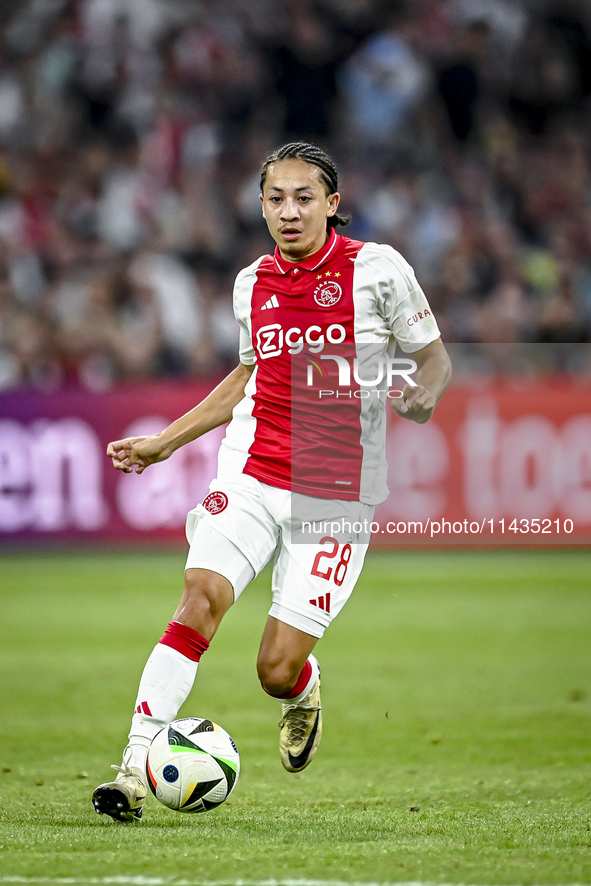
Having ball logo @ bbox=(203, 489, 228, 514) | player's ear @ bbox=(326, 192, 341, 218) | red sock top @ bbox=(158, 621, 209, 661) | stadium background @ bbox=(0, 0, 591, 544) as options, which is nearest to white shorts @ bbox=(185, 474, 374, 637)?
ball logo @ bbox=(203, 489, 228, 514)

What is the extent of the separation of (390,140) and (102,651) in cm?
928

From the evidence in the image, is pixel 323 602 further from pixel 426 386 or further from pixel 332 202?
pixel 332 202

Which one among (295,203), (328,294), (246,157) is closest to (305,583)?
(328,294)

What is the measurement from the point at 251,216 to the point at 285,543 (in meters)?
10.8

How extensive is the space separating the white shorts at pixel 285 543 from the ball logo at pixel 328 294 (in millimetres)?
756

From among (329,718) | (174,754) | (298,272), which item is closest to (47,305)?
(329,718)

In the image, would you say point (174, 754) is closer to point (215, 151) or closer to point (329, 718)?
point (329, 718)

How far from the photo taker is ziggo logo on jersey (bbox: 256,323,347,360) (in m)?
5.04

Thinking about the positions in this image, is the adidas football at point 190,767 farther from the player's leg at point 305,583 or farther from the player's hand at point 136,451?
the player's hand at point 136,451

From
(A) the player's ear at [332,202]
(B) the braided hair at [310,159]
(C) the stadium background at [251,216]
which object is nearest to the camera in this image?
(B) the braided hair at [310,159]

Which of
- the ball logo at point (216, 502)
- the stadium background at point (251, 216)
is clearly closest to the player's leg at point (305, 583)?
the ball logo at point (216, 502)

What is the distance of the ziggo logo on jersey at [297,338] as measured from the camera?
504 cm

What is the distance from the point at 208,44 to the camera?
54.4 feet

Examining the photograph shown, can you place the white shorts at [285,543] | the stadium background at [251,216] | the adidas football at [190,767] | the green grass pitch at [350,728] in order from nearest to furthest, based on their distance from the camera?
1. the green grass pitch at [350,728]
2. the adidas football at [190,767]
3. the white shorts at [285,543]
4. the stadium background at [251,216]
